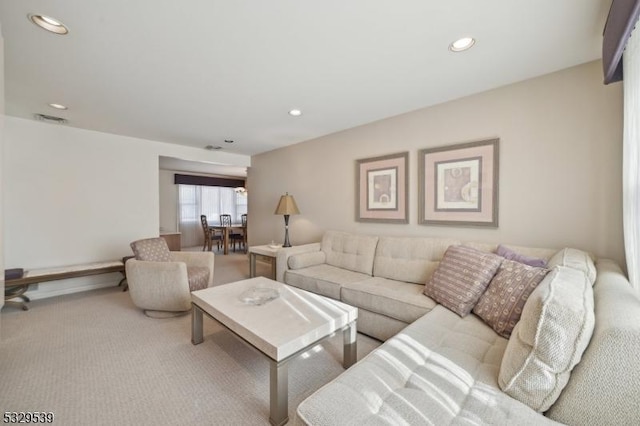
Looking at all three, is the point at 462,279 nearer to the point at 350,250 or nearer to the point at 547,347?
the point at 547,347

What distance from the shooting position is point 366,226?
3488 mm

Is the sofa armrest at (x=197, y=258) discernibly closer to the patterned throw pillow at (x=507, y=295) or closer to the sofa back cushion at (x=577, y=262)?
the patterned throw pillow at (x=507, y=295)

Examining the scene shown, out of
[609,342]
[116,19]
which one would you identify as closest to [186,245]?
[116,19]

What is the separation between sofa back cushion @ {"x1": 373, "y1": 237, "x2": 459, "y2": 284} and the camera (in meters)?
2.53

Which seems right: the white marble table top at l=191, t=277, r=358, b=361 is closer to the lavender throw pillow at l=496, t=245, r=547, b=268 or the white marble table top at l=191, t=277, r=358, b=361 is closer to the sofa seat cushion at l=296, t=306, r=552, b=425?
the sofa seat cushion at l=296, t=306, r=552, b=425

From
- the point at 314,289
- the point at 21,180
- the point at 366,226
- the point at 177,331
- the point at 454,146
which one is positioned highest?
the point at 454,146

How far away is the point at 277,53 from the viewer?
1.87m

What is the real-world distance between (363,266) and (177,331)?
201 centimetres

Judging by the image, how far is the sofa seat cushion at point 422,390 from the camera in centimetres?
91

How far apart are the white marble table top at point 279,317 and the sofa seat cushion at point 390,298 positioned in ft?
1.24

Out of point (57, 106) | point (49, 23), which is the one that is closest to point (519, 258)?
point (49, 23)

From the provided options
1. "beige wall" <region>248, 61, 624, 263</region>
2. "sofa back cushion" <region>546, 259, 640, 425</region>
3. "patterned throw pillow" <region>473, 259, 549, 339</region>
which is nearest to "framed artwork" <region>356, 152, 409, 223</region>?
"beige wall" <region>248, 61, 624, 263</region>

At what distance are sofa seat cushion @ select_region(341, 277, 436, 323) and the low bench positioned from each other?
3311 mm

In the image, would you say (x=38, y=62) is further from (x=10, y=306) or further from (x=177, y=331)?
(x=10, y=306)
